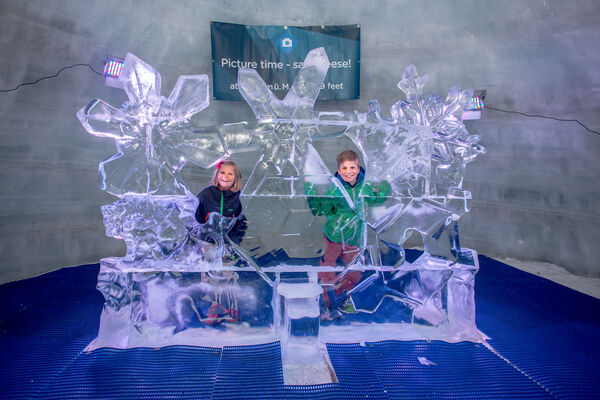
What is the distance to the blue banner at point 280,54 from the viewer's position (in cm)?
301

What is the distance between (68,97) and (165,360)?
2.33 metres

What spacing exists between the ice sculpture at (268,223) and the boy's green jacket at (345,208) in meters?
0.02

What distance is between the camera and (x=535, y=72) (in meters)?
2.95

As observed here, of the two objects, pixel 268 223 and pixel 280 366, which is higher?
pixel 268 223

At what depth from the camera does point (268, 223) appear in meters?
1.50

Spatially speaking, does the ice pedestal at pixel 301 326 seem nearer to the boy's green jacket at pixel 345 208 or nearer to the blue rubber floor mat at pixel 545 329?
the boy's green jacket at pixel 345 208

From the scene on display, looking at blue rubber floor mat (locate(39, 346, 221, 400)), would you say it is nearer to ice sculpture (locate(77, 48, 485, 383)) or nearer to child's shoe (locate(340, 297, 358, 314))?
ice sculpture (locate(77, 48, 485, 383))

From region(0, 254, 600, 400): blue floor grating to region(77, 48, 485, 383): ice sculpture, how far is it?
10 centimetres

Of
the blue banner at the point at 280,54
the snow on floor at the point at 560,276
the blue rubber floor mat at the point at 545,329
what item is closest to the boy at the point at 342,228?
the blue rubber floor mat at the point at 545,329

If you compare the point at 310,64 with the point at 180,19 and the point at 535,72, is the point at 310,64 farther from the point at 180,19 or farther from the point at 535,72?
the point at 535,72

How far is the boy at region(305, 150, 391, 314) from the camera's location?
1.54 metres

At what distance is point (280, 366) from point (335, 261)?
1.65ft


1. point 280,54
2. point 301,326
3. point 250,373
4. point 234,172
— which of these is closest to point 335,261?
point 301,326

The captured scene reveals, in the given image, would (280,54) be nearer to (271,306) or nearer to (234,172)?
(234,172)
